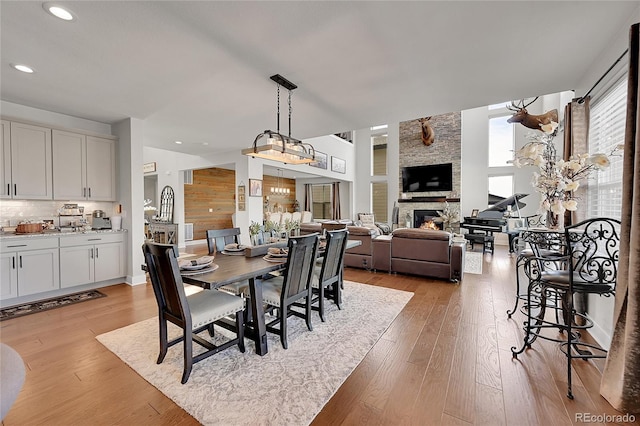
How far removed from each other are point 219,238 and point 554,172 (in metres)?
3.64

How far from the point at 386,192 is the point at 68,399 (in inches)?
424

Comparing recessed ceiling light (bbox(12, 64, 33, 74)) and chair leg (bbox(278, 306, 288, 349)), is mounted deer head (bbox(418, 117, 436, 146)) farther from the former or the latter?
recessed ceiling light (bbox(12, 64, 33, 74))

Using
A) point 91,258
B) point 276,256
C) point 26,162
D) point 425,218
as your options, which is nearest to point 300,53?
point 276,256

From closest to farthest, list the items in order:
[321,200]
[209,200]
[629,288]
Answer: [629,288]
[209,200]
[321,200]

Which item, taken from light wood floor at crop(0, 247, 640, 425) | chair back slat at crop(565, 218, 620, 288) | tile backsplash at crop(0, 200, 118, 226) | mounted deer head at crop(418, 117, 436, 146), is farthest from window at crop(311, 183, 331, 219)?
chair back slat at crop(565, 218, 620, 288)

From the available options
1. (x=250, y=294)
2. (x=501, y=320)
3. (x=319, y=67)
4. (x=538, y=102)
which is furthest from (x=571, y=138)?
(x=538, y=102)

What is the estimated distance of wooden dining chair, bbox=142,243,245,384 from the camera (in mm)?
1868

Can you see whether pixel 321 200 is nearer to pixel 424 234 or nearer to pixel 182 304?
pixel 424 234

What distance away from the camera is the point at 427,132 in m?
9.59

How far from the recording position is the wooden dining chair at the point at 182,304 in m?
1.87

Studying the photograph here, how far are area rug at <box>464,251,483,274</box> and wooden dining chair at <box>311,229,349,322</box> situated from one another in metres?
3.30

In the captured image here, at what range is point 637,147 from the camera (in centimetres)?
164

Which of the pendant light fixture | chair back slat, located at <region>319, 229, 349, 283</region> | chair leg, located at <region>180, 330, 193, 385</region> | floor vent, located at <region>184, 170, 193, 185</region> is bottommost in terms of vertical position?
chair leg, located at <region>180, 330, 193, 385</region>

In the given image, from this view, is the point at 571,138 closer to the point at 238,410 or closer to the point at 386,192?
the point at 238,410
